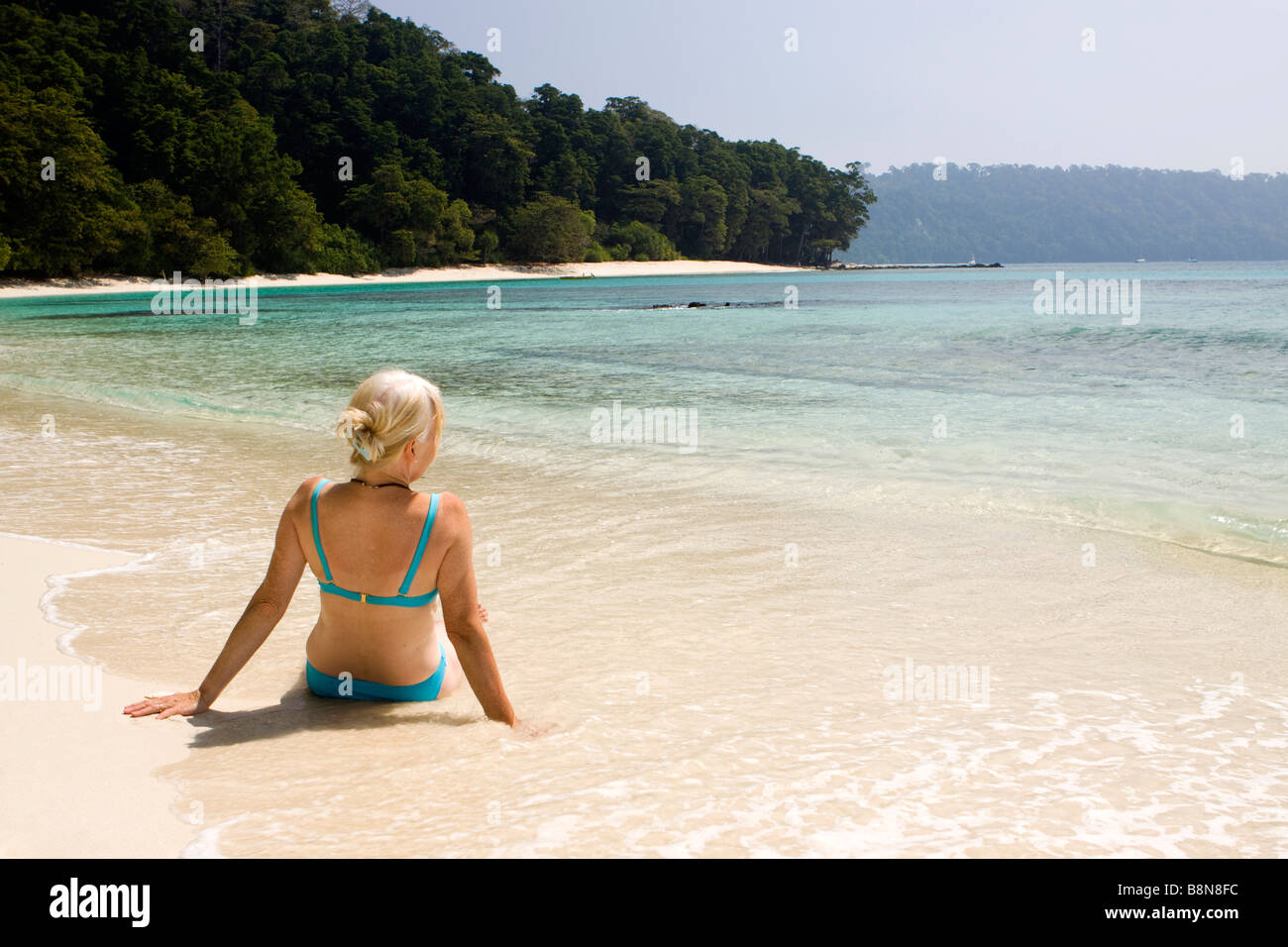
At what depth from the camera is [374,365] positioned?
56.6 feet

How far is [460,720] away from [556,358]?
16328 mm

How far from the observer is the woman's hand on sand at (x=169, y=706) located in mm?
3037

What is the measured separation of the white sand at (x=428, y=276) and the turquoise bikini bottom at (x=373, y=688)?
53.8 meters

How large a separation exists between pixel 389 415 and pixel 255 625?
2.72ft

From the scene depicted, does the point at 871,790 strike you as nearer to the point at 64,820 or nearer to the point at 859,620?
the point at 859,620

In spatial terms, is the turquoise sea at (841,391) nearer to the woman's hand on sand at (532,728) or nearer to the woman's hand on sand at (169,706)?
the woman's hand on sand at (532,728)

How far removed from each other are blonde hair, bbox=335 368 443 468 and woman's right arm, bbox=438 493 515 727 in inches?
8.9

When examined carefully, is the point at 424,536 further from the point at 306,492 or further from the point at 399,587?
the point at 306,492

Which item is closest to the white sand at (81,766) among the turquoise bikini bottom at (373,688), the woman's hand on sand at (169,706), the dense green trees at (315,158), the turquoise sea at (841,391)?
the woman's hand on sand at (169,706)

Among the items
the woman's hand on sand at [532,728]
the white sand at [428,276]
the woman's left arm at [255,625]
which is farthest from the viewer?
the white sand at [428,276]

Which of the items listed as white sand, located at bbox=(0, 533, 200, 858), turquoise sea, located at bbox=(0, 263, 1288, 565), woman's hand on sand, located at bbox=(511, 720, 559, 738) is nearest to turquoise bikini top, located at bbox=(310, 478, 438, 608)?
woman's hand on sand, located at bbox=(511, 720, 559, 738)

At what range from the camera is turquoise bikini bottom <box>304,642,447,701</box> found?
10.6ft
